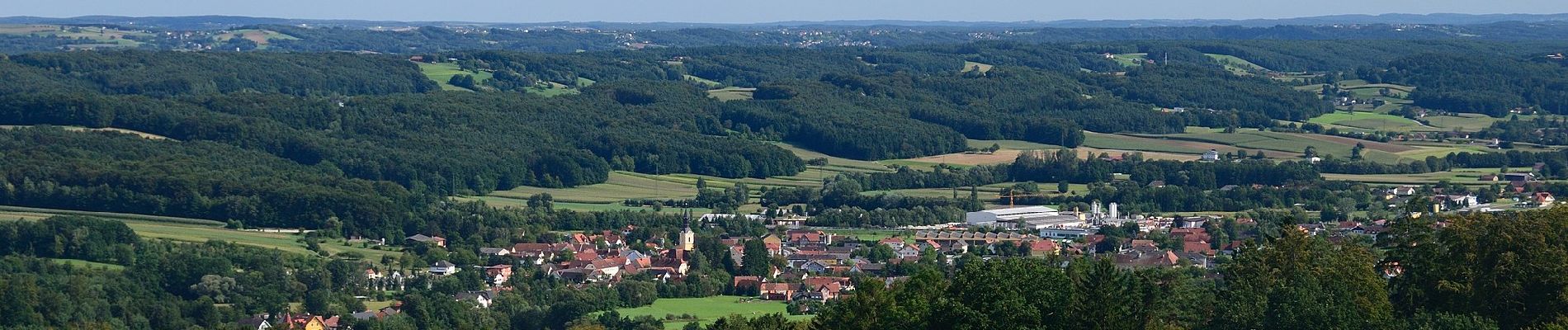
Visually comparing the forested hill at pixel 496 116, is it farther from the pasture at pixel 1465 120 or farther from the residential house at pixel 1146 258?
the residential house at pixel 1146 258

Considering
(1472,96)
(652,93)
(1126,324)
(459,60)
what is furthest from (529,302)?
(459,60)

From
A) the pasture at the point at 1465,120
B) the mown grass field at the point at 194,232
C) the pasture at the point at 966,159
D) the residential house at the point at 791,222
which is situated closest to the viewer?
the mown grass field at the point at 194,232

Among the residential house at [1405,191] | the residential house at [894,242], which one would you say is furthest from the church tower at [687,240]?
the residential house at [1405,191]

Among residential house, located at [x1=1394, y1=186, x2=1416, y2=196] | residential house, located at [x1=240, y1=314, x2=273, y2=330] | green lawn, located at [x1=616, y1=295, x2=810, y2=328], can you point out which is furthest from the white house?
residential house, located at [x1=240, y1=314, x2=273, y2=330]

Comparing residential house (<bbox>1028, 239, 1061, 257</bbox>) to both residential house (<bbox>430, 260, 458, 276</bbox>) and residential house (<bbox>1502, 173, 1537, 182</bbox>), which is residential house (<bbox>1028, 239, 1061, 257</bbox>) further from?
residential house (<bbox>1502, 173, 1537, 182</bbox>)

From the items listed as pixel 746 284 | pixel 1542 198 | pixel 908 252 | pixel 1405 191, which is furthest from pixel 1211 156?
pixel 746 284

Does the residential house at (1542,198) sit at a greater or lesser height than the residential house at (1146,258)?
lesser
